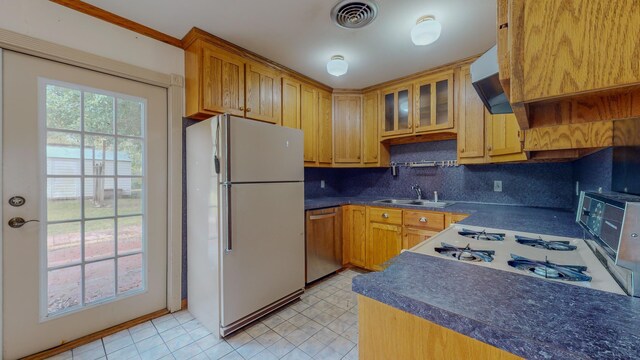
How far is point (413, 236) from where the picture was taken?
2549 mm

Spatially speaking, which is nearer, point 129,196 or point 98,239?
point 98,239

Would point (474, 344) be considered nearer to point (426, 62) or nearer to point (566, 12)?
point (566, 12)

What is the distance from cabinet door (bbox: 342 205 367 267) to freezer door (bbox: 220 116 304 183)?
91cm

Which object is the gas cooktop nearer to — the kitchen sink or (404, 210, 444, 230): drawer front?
(404, 210, 444, 230): drawer front

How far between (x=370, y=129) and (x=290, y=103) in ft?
3.50

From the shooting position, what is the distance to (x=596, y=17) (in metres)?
0.39

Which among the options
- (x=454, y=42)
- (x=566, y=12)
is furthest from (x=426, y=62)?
(x=566, y=12)

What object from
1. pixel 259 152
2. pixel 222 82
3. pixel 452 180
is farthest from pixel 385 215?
pixel 222 82

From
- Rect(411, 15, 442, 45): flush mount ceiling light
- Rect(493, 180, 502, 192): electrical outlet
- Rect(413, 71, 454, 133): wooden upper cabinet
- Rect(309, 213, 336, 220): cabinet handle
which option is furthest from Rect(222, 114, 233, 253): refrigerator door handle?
Rect(493, 180, 502, 192): electrical outlet

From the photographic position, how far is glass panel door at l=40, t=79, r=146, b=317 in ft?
5.48

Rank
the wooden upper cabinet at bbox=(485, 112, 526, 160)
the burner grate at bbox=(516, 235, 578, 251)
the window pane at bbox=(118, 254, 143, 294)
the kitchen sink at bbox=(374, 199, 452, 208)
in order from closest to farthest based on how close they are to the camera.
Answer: the burner grate at bbox=(516, 235, 578, 251)
the window pane at bbox=(118, 254, 143, 294)
the wooden upper cabinet at bbox=(485, 112, 526, 160)
the kitchen sink at bbox=(374, 199, 452, 208)

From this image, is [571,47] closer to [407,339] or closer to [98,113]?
[407,339]

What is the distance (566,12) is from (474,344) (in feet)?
2.12

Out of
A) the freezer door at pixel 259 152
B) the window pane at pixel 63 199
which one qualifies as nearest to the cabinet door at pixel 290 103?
the freezer door at pixel 259 152
